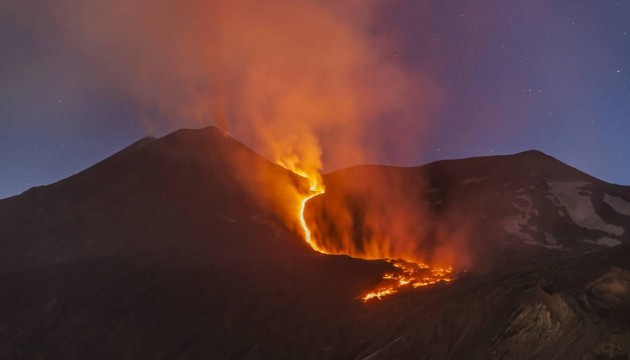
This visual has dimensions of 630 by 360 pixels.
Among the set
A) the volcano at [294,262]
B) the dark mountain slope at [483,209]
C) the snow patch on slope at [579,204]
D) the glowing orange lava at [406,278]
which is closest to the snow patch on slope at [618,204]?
the dark mountain slope at [483,209]

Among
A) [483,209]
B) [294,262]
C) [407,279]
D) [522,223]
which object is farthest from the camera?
[483,209]

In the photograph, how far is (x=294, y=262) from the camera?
47469 millimetres

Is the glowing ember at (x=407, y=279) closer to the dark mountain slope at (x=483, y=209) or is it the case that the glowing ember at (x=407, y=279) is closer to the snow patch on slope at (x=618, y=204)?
the dark mountain slope at (x=483, y=209)

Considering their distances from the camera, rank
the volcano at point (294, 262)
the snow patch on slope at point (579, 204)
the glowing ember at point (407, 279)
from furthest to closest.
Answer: the snow patch on slope at point (579, 204)
the glowing ember at point (407, 279)
the volcano at point (294, 262)

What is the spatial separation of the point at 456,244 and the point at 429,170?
2852 cm

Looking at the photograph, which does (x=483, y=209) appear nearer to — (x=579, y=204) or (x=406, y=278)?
(x=579, y=204)

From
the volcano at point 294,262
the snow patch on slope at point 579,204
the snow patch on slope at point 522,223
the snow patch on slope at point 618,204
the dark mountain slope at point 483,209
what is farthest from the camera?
the snow patch on slope at point 618,204

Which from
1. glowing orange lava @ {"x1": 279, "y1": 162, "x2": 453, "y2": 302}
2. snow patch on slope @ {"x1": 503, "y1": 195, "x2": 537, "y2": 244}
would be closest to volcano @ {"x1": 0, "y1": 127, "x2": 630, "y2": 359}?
snow patch on slope @ {"x1": 503, "y1": 195, "x2": 537, "y2": 244}

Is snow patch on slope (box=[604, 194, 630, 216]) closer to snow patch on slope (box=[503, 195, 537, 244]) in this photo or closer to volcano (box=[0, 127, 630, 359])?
volcano (box=[0, 127, 630, 359])

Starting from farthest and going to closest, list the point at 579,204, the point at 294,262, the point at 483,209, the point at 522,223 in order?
the point at 483,209
the point at 579,204
the point at 522,223
the point at 294,262

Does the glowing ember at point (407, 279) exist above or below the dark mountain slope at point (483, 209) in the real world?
below

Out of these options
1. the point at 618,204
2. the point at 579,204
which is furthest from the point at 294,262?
the point at 618,204

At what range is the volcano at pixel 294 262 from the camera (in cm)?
2278

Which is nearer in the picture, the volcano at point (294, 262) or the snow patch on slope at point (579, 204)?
the volcano at point (294, 262)
